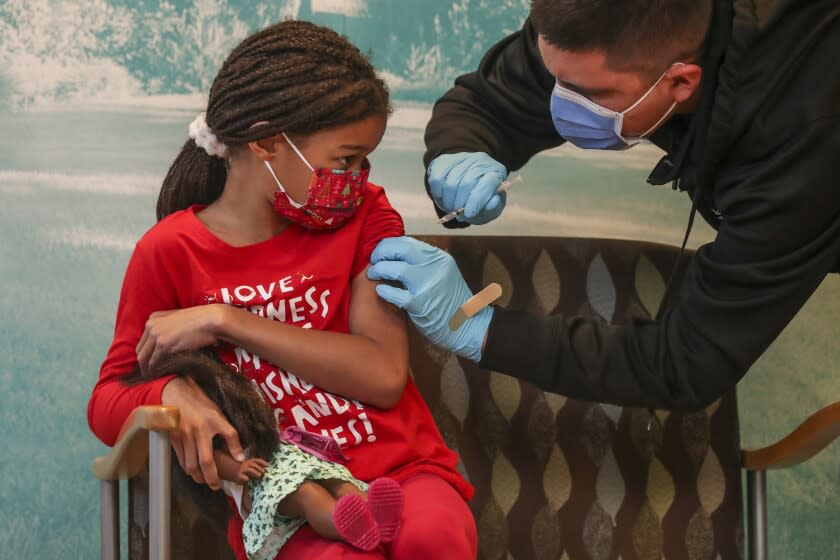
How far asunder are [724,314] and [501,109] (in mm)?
685

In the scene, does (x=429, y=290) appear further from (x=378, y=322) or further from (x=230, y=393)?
(x=230, y=393)

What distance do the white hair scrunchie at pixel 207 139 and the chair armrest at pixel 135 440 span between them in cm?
49

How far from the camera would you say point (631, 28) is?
5.51 ft

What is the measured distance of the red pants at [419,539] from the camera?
4.94 feet

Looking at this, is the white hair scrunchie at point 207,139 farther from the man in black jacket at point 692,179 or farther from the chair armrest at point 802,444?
the chair armrest at point 802,444

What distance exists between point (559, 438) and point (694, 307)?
569 mm

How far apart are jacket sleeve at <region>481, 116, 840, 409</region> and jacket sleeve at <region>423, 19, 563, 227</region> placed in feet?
1.25

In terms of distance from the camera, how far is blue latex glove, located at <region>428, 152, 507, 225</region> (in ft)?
6.25

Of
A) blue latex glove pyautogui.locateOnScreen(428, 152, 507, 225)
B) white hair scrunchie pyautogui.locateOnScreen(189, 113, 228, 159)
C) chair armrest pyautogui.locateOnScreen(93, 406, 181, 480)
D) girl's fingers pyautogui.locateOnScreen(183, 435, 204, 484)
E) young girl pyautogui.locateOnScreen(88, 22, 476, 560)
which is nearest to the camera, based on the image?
chair armrest pyautogui.locateOnScreen(93, 406, 181, 480)

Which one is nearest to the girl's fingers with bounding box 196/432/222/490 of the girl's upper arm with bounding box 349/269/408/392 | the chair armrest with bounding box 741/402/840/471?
the girl's upper arm with bounding box 349/269/408/392

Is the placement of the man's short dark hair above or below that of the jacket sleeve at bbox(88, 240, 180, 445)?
above

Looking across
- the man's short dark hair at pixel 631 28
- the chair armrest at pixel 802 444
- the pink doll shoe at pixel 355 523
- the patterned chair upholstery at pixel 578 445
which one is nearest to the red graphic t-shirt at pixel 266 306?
the pink doll shoe at pixel 355 523

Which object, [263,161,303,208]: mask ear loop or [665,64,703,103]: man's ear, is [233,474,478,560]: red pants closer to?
[263,161,303,208]: mask ear loop

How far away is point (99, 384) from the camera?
1720 mm
